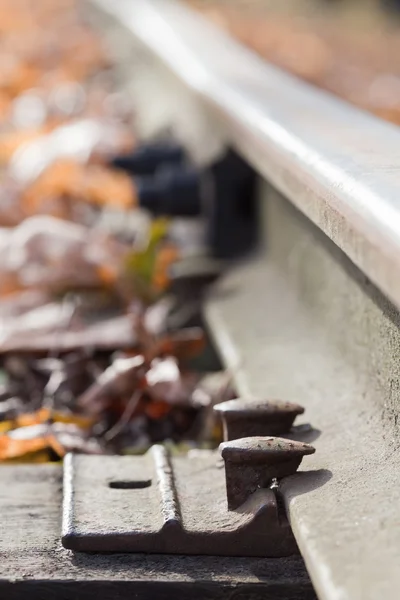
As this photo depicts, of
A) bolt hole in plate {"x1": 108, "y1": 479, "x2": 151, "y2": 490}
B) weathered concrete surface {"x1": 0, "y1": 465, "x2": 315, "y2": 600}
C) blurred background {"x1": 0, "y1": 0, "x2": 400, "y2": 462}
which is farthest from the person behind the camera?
blurred background {"x1": 0, "y1": 0, "x2": 400, "y2": 462}

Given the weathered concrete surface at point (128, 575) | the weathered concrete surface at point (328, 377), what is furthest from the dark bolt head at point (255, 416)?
the weathered concrete surface at point (128, 575)

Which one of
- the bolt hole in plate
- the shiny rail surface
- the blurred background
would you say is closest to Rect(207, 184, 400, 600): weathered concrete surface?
the shiny rail surface

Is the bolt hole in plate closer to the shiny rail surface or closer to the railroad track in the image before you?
the railroad track

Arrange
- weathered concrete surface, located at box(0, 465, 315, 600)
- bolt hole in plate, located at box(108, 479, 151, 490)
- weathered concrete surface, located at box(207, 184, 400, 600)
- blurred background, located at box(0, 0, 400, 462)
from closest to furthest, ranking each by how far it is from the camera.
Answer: weathered concrete surface, located at box(207, 184, 400, 600)
weathered concrete surface, located at box(0, 465, 315, 600)
bolt hole in plate, located at box(108, 479, 151, 490)
blurred background, located at box(0, 0, 400, 462)

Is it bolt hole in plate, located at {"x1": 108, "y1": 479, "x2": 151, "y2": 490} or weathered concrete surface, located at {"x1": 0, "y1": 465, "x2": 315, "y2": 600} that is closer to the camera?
weathered concrete surface, located at {"x1": 0, "y1": 465, "x2": 315, "y2": 600}

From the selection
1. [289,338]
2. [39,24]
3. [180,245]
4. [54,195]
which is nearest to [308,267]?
[289,338]

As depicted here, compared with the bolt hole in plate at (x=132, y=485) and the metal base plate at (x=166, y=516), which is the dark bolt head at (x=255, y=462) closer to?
A: the metal base plate at (x=166, y=516)

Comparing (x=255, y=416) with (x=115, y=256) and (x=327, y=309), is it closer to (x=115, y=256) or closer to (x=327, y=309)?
(x=327, y=309)
